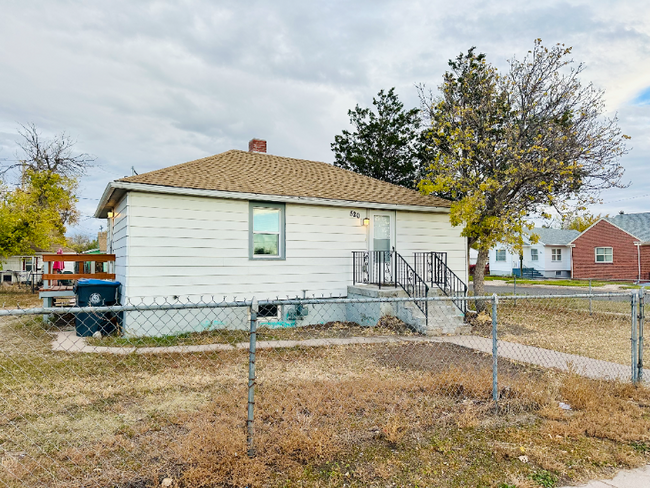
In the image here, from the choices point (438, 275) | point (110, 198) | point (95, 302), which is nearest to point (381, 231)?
point (438, 275)

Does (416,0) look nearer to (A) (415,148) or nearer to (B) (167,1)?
(B) (167,1)

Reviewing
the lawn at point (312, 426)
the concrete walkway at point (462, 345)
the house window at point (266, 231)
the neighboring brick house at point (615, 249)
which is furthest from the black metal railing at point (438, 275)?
the neighboring brick house at point (615, 249)

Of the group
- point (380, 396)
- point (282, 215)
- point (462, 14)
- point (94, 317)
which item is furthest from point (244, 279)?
point (462, 14)

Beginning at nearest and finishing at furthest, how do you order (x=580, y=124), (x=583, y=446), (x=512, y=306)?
1. (x=583, y=446)
2. (x=580, y=124)
3. (x=512, y=306)

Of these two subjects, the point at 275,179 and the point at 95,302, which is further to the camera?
the point at 275,179

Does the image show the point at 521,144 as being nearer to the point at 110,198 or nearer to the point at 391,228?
the point at 391,228

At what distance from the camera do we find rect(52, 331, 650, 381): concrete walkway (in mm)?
5824

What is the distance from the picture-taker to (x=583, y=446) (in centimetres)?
330

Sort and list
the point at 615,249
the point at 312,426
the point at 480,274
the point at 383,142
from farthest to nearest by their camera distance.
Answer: the point at 615,249
the point at 383,142
the point at 480,274
the point at 312,426

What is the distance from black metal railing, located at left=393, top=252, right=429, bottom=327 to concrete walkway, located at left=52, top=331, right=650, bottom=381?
1.06 metres

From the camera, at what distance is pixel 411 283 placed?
10344 millimetres

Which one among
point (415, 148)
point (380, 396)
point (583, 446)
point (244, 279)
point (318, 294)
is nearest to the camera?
point (583, 446)

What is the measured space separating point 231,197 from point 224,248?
1191 millimetres

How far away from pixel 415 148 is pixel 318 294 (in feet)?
52.9
